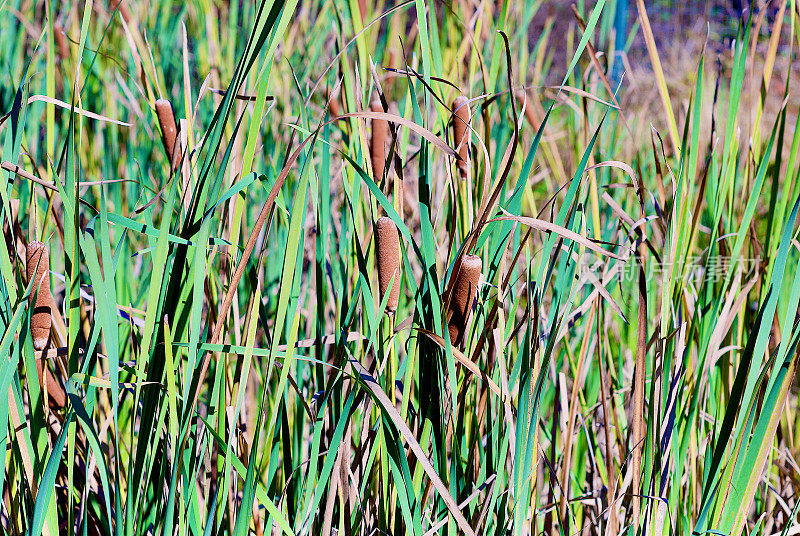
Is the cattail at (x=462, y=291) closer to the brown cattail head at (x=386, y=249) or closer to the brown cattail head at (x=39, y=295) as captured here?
the brown cattail head at (x=386, y=249)

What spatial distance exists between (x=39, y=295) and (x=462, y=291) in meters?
0.25

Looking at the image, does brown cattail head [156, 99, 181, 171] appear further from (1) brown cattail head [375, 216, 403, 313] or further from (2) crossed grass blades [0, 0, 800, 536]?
(1) brown cattail head [375, 216, 403, 313]

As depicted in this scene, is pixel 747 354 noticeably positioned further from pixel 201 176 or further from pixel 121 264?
pixel 121 264

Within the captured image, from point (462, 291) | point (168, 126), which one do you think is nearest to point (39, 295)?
point (168, 126)

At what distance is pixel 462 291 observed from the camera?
37cm

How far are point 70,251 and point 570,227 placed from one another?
32 cm

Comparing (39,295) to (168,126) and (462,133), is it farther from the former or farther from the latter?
(462,133)

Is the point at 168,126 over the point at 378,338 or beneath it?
over

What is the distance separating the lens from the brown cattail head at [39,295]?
0.39 meters

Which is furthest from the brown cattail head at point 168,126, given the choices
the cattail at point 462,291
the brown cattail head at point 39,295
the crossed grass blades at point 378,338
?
the cattail at point 462,291

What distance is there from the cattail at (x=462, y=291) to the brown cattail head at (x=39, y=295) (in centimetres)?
24

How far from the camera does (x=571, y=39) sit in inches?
34.9

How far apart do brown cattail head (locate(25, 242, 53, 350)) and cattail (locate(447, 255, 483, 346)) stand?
238 mm

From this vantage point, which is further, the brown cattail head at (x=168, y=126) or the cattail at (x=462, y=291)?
the brown cattail head at (x=168, y=126)
